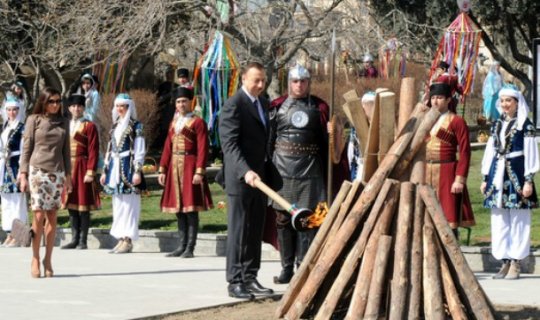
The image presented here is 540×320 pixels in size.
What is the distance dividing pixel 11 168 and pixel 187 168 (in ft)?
8.66

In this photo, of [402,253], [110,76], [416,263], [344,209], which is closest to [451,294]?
[416,263]

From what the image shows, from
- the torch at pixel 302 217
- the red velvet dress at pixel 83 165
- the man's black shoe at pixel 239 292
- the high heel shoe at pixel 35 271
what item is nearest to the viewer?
the torch at pixel 302 217

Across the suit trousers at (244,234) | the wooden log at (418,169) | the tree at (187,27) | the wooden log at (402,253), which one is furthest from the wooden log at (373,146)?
the tree at (187,27)

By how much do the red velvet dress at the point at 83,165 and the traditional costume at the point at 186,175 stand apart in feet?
4.04

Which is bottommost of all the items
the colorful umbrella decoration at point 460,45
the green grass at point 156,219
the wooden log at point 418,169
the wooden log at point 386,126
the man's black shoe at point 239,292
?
the green grass at point 156,219

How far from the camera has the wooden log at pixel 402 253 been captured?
8.60 meters

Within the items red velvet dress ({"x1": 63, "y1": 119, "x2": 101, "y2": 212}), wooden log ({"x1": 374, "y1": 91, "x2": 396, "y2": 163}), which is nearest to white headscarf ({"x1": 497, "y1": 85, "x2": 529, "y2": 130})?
wooden log ({"x1": 374, "y1": 91, "x2": 396, "y2": 163})

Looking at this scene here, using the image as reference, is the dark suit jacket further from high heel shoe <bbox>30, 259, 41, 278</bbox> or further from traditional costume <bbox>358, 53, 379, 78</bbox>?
traditional costume <bbox>358, 53, 379, 78</bbox>

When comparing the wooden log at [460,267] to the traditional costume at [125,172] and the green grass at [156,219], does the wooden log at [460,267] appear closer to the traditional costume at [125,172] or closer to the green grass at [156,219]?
the traditional costume at [125,172]

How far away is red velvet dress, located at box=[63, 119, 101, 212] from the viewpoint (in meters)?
15.3

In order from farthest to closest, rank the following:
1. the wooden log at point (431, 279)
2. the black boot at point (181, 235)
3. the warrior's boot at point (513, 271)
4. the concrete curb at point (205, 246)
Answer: the black boot at point (181, 235) → the concrete curb at point (205, 246) → the warrior's boot at point (513, 271) → the wooden log at point (431, 279)

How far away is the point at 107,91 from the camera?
26.7 m

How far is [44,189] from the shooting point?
12.1 metres

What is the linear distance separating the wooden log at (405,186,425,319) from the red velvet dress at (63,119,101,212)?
7028mm
